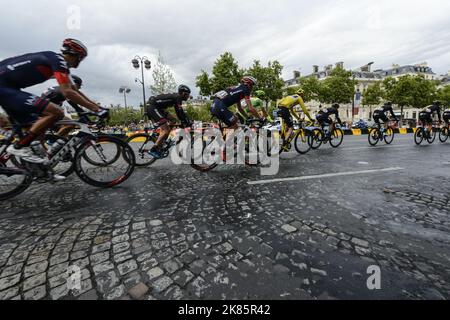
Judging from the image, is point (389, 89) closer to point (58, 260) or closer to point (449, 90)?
point (449, 90)

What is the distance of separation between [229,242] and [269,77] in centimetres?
3372

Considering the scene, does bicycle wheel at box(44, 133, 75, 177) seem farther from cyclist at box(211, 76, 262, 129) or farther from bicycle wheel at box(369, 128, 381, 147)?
bicycle wheel at box(369, 128, 381, 147)

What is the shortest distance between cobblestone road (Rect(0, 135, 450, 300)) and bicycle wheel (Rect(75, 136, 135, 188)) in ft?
0.98

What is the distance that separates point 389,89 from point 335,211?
52.3 metres

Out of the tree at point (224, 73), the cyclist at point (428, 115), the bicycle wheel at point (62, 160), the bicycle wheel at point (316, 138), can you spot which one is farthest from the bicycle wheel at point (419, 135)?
the tree at point (224, 73)

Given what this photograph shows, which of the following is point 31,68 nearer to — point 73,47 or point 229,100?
point 73,47

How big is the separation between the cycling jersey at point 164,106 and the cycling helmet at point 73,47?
6.85ft

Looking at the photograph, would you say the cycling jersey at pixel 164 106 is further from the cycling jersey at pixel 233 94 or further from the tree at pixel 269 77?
the tree at pixel 269 77

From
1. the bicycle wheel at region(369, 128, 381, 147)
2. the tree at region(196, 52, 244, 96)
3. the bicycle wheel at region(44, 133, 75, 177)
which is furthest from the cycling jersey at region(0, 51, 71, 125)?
the tree at region(196, 52, 244, 96)

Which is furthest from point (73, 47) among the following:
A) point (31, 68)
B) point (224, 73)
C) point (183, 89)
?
point (224, 73)

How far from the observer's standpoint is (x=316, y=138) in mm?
8992

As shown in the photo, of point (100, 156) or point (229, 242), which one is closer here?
point (229, 242)

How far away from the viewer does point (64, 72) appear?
3.09m
